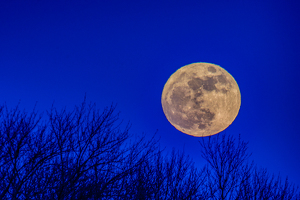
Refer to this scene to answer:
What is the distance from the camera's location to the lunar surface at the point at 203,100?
34.8 feet

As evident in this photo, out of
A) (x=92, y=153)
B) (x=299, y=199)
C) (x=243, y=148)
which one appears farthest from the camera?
(x=299, y=199)

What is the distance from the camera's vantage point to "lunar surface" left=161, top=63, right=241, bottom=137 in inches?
418

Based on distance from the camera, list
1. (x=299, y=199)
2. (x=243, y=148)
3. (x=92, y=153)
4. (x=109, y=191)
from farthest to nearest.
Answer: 1. (x=299, y=199)
2. (x=243, y=148)
3. (x=92, y=153)
4. (x=109, y=191)

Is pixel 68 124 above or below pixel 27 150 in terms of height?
above

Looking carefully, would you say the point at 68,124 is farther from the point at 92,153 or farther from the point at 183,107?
the point at 183,107

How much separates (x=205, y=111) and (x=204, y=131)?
43.1 inches

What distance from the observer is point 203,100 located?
10.5 metres

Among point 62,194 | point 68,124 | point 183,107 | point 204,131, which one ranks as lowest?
point 62,194

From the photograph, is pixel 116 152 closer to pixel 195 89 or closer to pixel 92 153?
pixel 92 153

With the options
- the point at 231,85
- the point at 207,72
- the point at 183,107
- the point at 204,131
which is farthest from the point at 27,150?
the point at 231,85

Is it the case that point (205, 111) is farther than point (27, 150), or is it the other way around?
point (205, 111)

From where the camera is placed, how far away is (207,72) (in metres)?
11.2

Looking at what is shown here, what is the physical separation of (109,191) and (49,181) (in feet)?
5.47

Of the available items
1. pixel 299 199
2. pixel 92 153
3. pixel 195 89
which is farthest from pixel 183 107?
pixel 299 199
